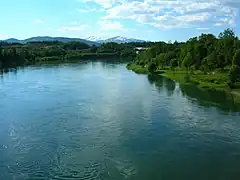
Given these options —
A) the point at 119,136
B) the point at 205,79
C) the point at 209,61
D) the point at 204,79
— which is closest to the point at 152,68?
the point at 209,61

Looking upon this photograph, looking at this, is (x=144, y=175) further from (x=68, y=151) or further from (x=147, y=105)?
(x=147, y=105)

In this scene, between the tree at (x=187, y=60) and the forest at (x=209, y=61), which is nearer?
the forest at (x=209, y=61)

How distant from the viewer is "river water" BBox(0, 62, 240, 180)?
14617 mm

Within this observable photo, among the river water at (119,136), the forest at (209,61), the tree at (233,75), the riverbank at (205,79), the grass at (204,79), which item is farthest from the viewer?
the forest at (209,61)

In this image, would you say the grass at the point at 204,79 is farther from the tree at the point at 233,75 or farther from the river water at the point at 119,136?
the river water at the point at 119,136

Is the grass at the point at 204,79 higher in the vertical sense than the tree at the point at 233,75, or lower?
lower

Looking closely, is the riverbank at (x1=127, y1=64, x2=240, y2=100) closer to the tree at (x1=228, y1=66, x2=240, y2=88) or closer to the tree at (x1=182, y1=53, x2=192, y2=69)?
the tree at (x1=228, y1=66, x2=240, y2=88)

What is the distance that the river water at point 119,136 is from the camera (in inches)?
575

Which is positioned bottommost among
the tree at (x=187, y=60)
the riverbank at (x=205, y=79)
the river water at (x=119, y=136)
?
the river water at (x=119, y=136)

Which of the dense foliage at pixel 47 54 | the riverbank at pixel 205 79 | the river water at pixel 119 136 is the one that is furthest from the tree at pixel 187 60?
the dense foliage at pixel 47 54

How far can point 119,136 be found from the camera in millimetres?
18922

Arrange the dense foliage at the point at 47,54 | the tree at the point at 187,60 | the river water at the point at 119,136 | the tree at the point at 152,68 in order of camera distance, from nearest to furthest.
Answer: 1. the river water at the point at 119,136
2. the tree at the point at 187,60
3. the tree at the point at 152,68
4. the dense foliage at the point at 47,54

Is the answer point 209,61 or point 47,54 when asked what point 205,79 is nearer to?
point 209,61

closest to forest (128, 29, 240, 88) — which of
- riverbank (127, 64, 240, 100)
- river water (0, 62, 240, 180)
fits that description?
riverbank (127, 64, 240, 100)
